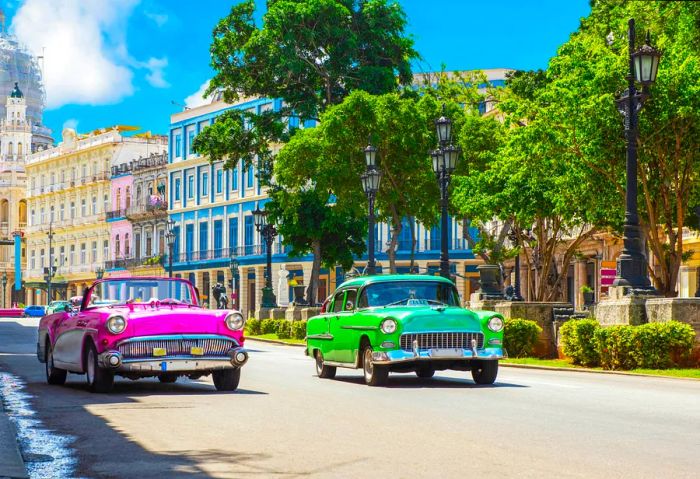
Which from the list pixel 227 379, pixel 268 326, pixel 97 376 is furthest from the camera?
pixel 268 326

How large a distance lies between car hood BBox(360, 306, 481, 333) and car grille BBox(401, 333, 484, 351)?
78mm

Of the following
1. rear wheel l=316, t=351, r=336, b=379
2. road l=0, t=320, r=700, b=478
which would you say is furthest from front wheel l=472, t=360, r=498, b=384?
rear wheel l=316, t=351, r=336, b=379

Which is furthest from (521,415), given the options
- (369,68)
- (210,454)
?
(369,68)

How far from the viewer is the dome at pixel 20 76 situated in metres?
153

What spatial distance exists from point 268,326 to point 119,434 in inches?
1619

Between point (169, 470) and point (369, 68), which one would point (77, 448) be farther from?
point (369, 68)

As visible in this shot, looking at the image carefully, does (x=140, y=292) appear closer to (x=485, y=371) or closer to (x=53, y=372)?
(x=53, y=372)

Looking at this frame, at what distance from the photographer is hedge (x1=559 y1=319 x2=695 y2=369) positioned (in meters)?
22.4

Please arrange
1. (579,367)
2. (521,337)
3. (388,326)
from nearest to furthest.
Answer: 1. (388,326)
2. (579,367)
3. (521,337)

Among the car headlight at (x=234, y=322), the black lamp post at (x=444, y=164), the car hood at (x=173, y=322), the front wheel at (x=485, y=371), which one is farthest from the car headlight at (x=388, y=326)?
the black lamp post at (x=444, y=164)

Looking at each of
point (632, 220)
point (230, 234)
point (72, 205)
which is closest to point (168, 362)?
point (632, 220)

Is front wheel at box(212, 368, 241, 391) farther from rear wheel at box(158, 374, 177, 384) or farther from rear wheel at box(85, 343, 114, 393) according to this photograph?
rear wheel at box(158, 374, 177, 384)

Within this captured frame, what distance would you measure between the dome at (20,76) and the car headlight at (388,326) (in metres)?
142

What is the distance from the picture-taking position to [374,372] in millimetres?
17984
